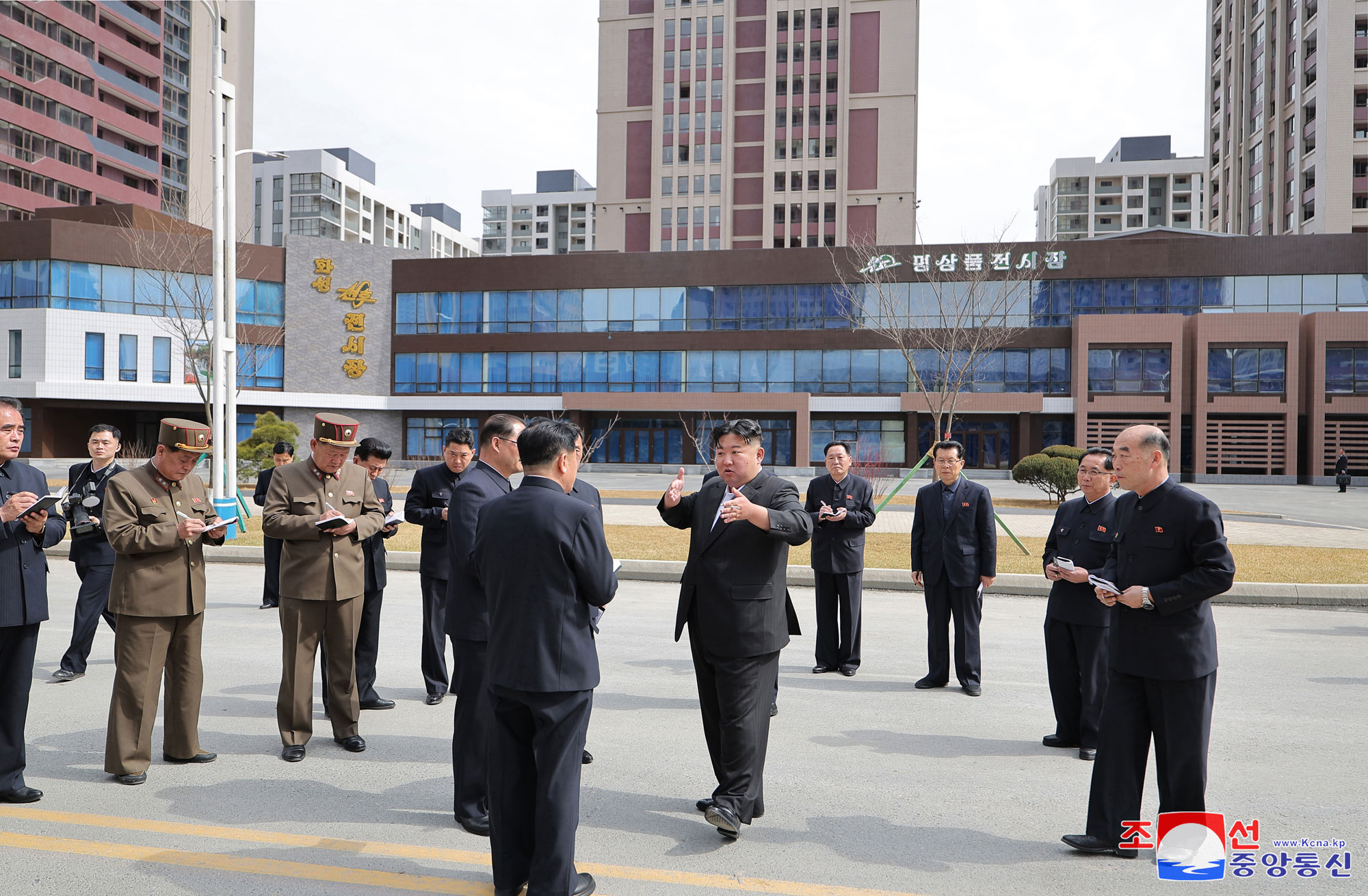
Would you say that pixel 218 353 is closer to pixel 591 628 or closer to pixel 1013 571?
pixel 1013 571

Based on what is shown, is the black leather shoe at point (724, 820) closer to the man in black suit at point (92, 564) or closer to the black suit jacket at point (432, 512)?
the black suit jacket at point (432, 512)

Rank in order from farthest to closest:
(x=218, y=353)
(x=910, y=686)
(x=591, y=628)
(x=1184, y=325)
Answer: (x=1184, y=325) < (x=218, y=353) < (x=910, y=686) < (x=591, y=628)

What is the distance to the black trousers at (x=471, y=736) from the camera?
430 centimetres

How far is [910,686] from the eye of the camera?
710 centimetres

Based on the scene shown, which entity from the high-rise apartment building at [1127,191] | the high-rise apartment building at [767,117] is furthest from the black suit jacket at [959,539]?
the high-rise apartment building at [1127,191]

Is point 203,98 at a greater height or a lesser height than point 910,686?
greater

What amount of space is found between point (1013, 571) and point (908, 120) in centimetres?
6052

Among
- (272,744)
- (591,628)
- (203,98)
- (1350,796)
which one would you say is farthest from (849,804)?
(203,98)

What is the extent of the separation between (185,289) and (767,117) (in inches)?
1796

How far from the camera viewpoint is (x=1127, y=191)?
349 ft

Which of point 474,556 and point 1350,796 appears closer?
point 474,556

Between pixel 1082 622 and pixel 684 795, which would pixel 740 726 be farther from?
pixel 1082 622

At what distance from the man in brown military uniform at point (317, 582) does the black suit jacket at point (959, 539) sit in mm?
4328

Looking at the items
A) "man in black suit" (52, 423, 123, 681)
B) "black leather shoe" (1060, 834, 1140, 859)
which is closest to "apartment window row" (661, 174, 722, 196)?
"man in black suit" (52, 423, 123, 681)
